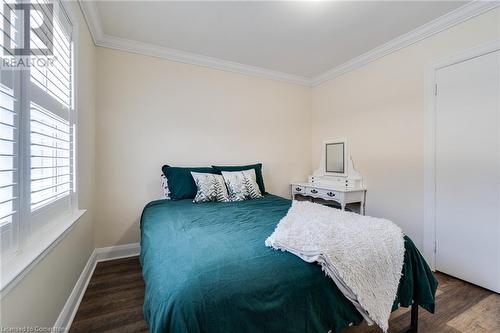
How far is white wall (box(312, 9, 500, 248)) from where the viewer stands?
7.25ft

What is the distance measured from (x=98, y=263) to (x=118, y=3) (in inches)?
99.6

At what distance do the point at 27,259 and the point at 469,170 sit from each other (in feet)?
10.2

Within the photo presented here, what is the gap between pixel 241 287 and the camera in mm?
937

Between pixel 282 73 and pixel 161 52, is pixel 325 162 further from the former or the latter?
pixel 161 52

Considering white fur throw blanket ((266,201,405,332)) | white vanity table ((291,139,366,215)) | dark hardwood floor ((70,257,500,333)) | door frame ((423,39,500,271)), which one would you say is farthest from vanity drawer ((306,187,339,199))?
white fur throw blanket ((266,201,405,332))

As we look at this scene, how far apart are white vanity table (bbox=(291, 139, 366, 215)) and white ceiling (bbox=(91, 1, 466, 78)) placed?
4.26 ft

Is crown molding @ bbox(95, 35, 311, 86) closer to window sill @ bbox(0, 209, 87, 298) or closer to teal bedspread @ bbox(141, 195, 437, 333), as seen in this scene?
window sill @ bbox(0, 209, 87, 298)

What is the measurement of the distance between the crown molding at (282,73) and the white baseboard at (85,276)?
2.23 m

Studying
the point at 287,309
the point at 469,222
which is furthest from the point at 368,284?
the point at 469,222

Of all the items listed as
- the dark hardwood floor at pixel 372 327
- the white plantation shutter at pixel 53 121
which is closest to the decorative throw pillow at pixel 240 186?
the dark hardwood floor at pixel 372 327

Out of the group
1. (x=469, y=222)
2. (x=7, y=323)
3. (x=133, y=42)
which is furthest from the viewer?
(x=133, y=42)

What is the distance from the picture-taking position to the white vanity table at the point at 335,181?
9.55ft

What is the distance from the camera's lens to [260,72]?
11.0 ft

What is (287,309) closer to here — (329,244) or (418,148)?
(329,244)
